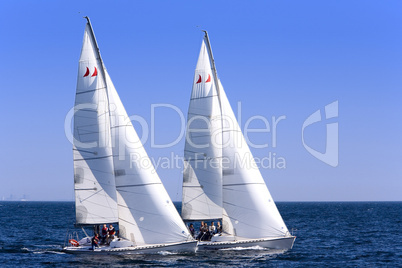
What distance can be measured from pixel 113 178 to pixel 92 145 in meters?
2.32

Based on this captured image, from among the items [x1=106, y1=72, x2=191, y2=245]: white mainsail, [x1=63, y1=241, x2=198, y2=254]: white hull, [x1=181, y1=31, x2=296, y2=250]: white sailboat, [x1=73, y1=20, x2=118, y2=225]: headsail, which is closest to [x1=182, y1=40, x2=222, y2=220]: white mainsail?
[x1=181, y1=31, x2=296, y2=250]: white sailboat

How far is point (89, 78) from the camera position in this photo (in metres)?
33.0

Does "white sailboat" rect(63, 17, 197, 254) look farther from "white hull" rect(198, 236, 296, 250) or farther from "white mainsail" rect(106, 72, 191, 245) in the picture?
"white hull" rect(198, 236, 296, 250)

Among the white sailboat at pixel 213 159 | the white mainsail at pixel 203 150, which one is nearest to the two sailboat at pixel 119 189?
the white sailboat at pixel 213 159

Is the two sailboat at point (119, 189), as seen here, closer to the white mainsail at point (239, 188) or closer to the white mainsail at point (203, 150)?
the white mainsail at point (239, 188)

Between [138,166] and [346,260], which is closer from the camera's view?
[138,166]

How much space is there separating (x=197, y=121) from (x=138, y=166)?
5.75 m

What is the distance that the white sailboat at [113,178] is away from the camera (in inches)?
1291

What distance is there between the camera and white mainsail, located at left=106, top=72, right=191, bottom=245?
32.8 meters

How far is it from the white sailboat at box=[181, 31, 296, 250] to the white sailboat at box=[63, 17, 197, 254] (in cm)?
408

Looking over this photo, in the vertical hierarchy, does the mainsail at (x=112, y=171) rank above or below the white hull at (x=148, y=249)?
above

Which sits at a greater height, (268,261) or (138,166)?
(138,166)

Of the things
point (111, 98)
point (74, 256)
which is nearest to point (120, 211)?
point (74, 256)

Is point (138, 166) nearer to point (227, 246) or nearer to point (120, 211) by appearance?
point (120, 211)
